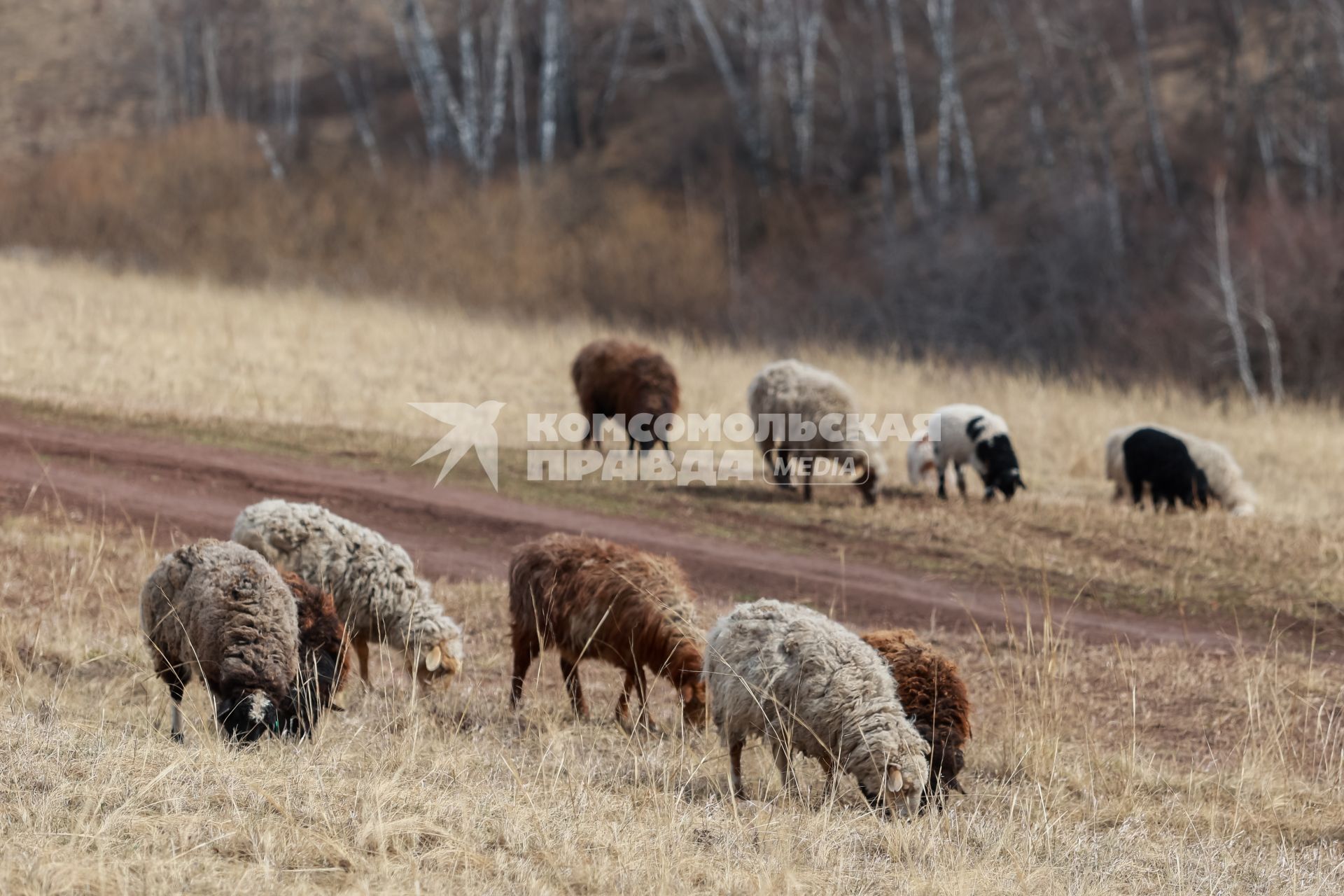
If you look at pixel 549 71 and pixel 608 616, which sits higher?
pixel 549 71

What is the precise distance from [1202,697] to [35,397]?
46.3ft

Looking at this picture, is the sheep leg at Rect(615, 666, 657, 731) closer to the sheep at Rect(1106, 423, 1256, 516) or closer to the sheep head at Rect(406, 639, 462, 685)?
the sheep head at Rect(406, 639, 462, 685)

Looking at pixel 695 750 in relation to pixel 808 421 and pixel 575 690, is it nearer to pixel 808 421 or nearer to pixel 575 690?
pixel 575 690

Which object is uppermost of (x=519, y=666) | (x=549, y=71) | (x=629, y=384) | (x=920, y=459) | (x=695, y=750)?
(x=549, y=71)

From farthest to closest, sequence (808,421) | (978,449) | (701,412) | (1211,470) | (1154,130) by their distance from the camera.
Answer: (1154,130) < (701,412) < (1211,470) < (978,449) < (808,421)

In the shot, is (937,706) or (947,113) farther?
(947,113)

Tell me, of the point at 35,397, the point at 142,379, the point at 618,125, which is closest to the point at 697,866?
the point at 35,397

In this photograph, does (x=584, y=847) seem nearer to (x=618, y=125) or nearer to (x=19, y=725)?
(x=19, y=725)

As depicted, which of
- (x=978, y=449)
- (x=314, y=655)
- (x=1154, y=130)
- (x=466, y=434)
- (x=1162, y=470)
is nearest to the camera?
(x=314, y=655)

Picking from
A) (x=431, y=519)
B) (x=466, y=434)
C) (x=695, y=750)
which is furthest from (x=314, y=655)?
(x=466, y=434)

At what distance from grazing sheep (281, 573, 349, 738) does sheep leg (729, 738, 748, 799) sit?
82.9 inches

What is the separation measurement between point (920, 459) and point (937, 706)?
958cm

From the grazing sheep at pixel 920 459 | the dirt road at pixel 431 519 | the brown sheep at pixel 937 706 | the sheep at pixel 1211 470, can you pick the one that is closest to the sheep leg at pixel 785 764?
the brown sheep at pixel 937 706

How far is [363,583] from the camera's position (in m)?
7.88
